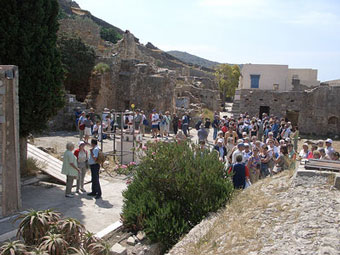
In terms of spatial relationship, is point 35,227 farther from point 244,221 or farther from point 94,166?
point 244,221

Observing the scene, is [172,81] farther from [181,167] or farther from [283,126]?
[181,167]

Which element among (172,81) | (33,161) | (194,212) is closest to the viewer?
(194,212)

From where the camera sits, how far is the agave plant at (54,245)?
523 cm

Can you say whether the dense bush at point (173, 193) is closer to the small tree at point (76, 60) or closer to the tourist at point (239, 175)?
the tourist at point (239, 175)

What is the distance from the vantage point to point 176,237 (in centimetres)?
682

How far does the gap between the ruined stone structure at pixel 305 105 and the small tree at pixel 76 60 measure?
37.3 ft

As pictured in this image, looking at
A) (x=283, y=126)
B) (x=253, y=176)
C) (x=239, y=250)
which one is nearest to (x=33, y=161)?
(x=253, y=176)

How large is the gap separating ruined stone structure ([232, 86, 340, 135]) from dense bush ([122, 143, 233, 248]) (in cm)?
1855

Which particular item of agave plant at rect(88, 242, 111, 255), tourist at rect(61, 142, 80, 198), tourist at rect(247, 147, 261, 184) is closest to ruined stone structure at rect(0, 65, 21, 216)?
tourist at rect(61, 142, 80, 198)

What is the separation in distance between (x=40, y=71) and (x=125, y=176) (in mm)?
4404

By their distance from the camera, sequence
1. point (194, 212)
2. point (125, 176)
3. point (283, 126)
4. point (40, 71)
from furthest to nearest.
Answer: point (283, 126) → point (125, 176) → point (40, 71) → point (194, 212)

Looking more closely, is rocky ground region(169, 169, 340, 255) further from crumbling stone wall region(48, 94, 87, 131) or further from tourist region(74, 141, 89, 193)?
crumbling stone wall region(48, 94, 87, 131)

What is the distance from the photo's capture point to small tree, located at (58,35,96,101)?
69.8 ft

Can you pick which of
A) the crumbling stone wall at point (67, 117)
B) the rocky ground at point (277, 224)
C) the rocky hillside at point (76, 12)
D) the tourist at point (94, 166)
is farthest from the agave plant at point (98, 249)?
the rocky hillside at point (76, 12)
